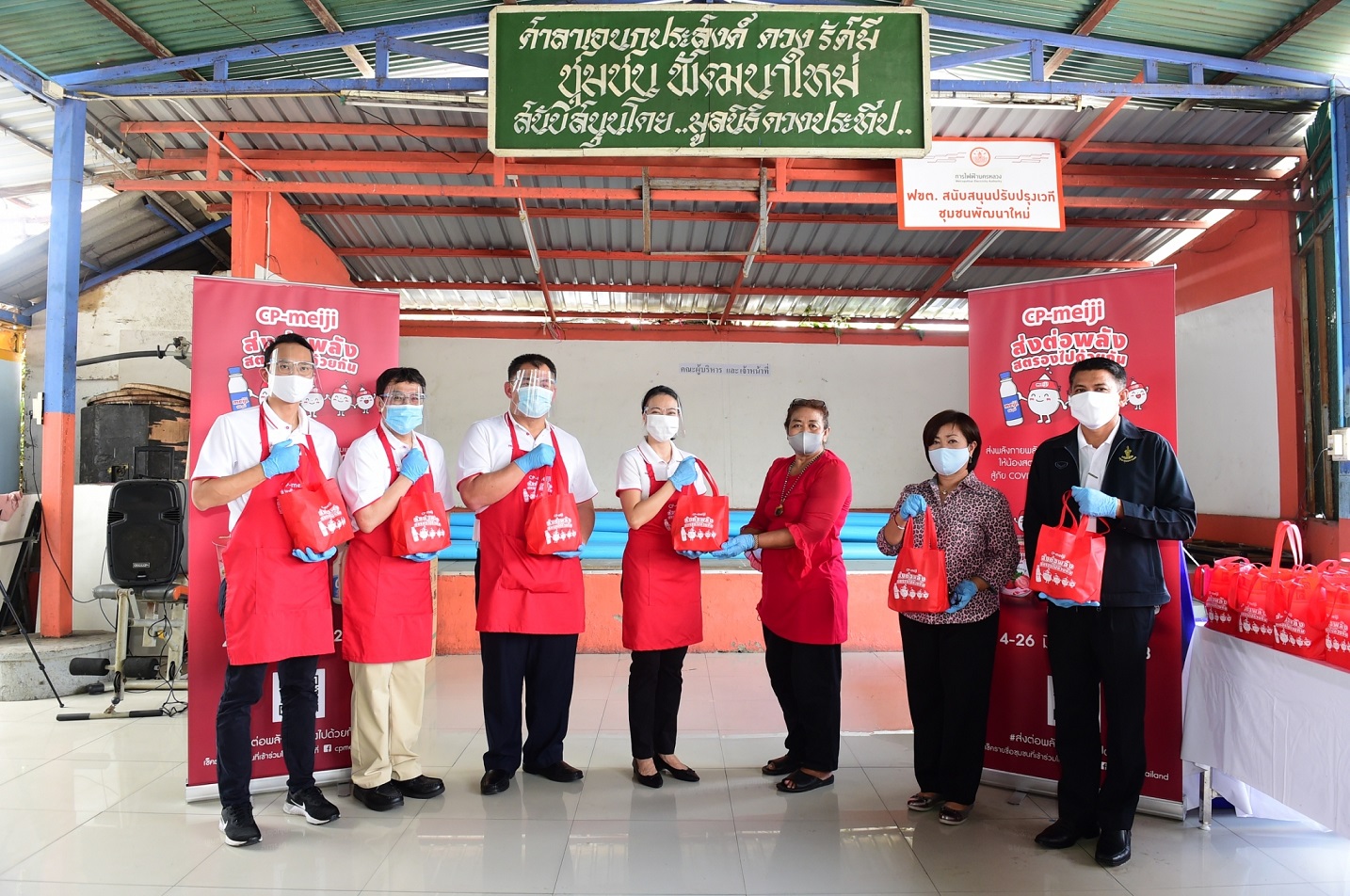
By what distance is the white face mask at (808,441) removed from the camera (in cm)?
321

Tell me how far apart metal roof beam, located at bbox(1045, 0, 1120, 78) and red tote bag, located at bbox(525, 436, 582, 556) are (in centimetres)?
502

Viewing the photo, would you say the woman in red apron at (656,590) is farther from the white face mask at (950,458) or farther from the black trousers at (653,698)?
the white face mask at (950,458)

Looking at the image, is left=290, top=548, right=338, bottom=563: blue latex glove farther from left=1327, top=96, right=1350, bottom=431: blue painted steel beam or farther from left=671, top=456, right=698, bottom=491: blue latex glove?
left=1327, top=96, right=1350, bottom=431: blue painted steel beam

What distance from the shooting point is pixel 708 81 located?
2865mm

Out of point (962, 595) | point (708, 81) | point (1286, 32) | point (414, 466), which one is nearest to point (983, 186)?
point (1286, 32)

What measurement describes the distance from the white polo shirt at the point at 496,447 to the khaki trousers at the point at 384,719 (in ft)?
2.49

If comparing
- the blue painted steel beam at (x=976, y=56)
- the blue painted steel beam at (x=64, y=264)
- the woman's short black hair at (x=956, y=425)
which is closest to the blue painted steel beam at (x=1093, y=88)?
the blue painted steel beam at (x=976, y=56)

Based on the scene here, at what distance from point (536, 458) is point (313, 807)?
150 cm

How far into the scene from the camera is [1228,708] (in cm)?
267

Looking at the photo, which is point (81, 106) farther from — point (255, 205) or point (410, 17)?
point (410, 17)

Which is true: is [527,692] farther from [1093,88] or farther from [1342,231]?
[1342,231]

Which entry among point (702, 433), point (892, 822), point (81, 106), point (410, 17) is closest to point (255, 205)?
point (81, 106)

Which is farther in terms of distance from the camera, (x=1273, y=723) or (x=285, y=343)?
(x=285, y=343)

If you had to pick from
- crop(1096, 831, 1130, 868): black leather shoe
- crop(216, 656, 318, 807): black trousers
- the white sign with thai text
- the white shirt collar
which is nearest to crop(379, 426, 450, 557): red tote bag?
the white shirt collar
